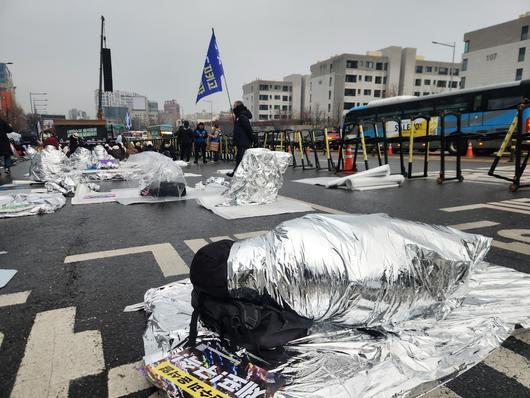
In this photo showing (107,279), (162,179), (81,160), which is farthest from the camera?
(81,160)

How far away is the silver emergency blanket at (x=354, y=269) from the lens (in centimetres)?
170

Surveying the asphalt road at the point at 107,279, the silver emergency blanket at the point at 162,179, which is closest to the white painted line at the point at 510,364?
the asphalt road at the point at 107,279

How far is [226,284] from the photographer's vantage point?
169 cm

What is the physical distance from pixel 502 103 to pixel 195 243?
649 inches

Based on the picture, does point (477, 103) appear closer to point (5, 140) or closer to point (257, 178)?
point (257, 178)

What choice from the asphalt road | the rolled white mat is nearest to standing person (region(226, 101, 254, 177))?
the rolled white mat

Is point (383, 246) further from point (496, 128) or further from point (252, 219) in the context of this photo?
point (496, 128)

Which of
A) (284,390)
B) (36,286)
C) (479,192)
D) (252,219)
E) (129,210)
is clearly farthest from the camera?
(479,192)

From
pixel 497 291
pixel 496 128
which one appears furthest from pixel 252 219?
pixel 496 128

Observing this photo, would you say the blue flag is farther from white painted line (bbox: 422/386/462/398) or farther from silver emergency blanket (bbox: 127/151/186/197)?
white painted line (bbox: 422/386/462/398)

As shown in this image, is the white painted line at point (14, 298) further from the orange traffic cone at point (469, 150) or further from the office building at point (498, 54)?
the office building at point (498, 54)

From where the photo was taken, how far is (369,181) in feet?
24.2

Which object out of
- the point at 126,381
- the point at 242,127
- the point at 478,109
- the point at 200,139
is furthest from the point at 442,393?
the point at 478,109

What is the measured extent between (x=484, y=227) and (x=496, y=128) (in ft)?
45.6
